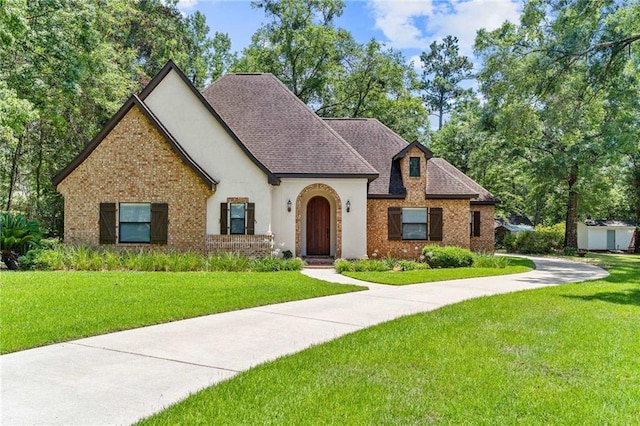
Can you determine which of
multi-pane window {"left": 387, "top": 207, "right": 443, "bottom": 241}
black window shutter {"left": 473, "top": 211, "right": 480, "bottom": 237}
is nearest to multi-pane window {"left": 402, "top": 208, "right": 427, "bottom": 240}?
multi-pane window {"left": 387, "top": 207, "right": 443, "bottom": 241}

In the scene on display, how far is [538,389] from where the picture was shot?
4320 mm

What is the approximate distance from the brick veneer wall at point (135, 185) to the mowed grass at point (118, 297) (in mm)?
3363

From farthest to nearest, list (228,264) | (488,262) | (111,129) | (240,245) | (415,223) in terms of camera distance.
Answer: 1. (415,223)
2. (488,262)
3. (240,245)
4. (111,129)
5. (228,264)

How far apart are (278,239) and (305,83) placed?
17529 millimetres

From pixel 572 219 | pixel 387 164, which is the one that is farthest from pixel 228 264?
pixel 572 219

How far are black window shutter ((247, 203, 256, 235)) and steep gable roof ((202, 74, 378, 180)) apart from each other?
1681 millimetres

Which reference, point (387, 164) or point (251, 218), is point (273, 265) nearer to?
point (251, 218)

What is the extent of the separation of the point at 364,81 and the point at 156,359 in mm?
27853

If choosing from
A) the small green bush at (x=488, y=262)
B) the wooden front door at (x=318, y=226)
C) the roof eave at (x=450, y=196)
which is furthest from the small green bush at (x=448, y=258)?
the wooden front door at (x=318, y=226)

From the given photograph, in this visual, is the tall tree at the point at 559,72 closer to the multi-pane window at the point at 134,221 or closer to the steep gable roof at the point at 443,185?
the steep gable roof at the point at 443,185

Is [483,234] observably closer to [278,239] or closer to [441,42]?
[278,239]

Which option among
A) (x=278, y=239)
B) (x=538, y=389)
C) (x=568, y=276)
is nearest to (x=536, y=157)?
(x=568, y=276)

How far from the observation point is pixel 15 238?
1391cm

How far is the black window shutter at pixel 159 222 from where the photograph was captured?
1581 cm
